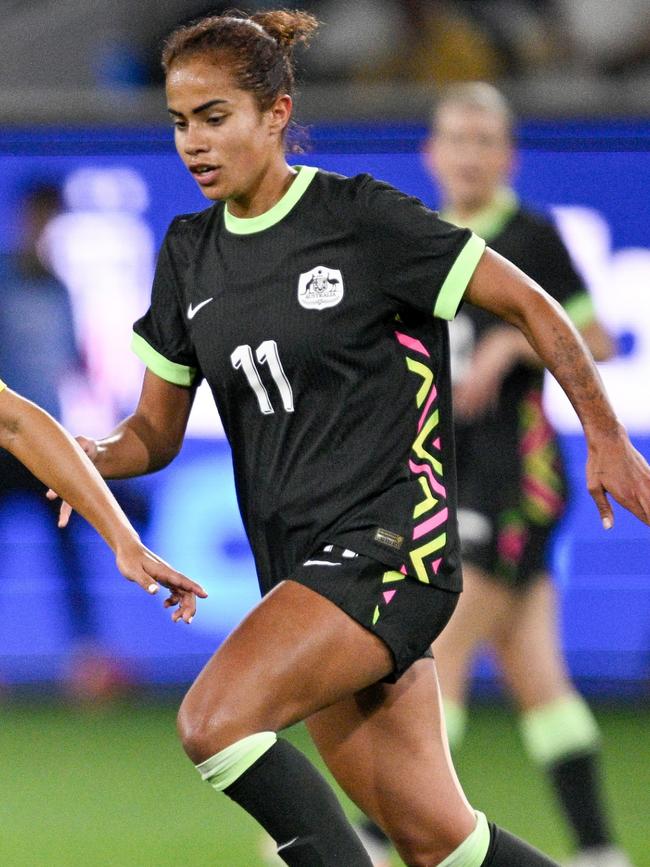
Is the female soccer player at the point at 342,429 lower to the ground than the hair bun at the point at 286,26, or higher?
lower

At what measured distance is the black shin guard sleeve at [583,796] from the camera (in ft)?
16.1

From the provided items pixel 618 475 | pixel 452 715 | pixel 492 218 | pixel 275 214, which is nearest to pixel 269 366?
pixel 275 214

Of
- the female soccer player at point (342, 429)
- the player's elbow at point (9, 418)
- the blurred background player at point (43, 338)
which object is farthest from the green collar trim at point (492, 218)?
the blurred background player at point (43, 338)

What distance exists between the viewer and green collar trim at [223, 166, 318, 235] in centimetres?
362

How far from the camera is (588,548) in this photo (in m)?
7.05

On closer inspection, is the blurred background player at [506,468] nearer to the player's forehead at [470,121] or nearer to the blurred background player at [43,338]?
the player's forehead at [470,121]

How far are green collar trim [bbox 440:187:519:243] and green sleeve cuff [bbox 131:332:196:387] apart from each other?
163cm

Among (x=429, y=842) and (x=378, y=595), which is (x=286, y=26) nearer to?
(x=378, y=595)

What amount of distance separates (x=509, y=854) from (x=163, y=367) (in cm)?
127

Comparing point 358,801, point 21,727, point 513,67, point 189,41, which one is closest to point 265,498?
point 358,801

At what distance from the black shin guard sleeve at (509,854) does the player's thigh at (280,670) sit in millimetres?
434

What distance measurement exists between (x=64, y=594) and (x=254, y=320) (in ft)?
12.4

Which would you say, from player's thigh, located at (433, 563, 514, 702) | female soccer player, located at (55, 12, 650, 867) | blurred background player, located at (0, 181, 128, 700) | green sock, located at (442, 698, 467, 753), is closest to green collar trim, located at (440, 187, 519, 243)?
player's thigh, located at (433, 563, 514, 702)

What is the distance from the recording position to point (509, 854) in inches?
140
